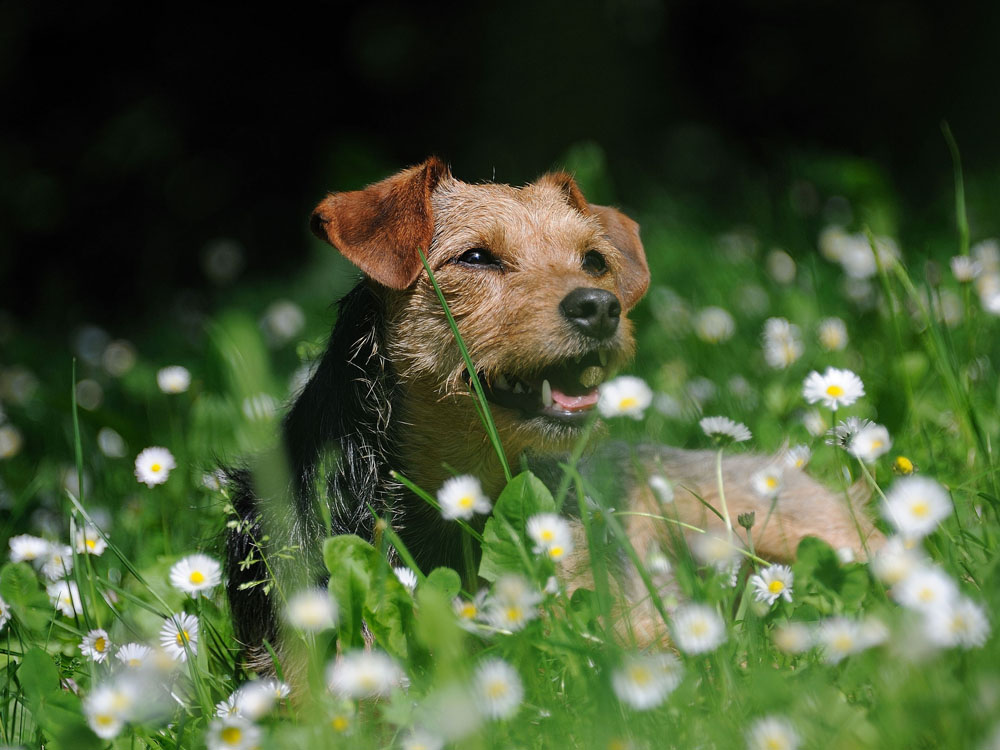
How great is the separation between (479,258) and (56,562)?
1241 millimetres

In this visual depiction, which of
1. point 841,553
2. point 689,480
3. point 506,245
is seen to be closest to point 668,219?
point 689,480

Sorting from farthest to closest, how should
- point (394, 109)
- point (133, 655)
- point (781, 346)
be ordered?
point (394, 109)
point (781, 346)
point (133, 655)

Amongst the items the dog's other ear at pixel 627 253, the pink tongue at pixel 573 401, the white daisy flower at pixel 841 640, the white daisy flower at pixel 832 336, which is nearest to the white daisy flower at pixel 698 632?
Answer: the white daisy flower at pixel 841 640

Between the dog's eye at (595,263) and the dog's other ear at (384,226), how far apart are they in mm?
462

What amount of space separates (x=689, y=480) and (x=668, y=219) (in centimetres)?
329

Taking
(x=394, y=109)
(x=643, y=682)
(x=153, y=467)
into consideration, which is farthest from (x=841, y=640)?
(x=394, y=109)

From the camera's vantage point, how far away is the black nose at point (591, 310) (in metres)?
2.22

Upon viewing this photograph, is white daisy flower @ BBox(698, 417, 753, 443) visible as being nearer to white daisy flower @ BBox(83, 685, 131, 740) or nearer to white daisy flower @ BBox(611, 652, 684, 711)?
white daisy flower @ BBox(611, 652, 684, 711)

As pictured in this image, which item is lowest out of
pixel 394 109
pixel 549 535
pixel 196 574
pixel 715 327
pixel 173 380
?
pixel 394 109

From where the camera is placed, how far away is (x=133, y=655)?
1761mm

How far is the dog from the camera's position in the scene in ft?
7.31

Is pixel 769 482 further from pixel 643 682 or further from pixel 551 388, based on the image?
pixel 643 682

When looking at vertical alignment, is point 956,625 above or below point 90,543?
above

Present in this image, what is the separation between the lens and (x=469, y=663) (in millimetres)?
1541
